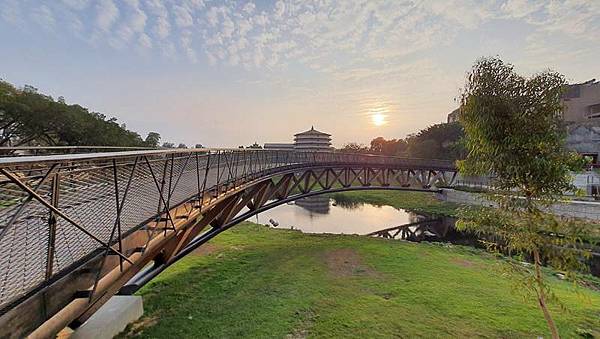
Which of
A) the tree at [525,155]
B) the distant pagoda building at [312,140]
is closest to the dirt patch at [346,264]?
the tree at [525,155]

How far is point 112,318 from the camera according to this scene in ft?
19.1

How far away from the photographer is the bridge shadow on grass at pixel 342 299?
5.97 m

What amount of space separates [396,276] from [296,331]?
452 centimetres

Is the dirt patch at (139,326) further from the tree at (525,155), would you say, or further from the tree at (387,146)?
the tree at (387,146)

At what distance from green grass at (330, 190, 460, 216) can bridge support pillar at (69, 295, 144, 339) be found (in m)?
23.4

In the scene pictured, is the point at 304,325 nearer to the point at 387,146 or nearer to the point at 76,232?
the point at 76,232

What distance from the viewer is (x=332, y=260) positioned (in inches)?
432

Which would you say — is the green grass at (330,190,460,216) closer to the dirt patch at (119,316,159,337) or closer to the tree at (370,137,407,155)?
the dirt patch at (119,316,159,337)

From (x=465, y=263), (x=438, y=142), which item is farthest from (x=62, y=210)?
(x=438, y=142)

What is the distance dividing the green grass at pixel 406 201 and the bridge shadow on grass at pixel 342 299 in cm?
1400

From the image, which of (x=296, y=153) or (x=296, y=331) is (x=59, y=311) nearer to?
(x=296, y=331)

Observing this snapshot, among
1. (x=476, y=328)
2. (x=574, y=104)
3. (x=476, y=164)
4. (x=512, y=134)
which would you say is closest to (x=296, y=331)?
(x=476, y=328)

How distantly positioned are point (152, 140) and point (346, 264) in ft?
108

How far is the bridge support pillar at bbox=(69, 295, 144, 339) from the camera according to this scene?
529cm
